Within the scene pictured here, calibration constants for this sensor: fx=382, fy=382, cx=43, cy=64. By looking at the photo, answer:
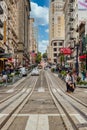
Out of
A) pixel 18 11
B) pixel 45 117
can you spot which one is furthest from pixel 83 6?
pixel 18 11

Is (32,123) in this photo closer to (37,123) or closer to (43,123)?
(37,123)

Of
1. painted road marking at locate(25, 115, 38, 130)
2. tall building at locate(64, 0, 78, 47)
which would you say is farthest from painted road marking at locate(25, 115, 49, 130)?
tall building at locate(64, 0, 78, 47)

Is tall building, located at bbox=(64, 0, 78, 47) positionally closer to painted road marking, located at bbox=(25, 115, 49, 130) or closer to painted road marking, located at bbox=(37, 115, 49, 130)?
painted road marking, located at bbox=(25, 115, 49, 130)

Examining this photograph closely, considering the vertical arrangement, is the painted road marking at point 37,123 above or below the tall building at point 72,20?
below

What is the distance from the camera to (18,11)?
151 m

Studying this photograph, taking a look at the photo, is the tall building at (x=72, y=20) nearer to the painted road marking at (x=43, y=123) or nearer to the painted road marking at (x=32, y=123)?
the painted road marking at (x=32, y=123)

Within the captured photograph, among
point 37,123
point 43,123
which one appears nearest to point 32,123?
point 37,123

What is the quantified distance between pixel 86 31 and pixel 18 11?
2772 inches

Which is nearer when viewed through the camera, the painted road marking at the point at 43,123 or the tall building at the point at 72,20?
the painted road marking at the point at 43,123

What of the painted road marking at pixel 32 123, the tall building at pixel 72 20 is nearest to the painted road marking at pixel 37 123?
the painted road marking at pixel 32 123

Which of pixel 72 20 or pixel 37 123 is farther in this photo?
pixel 72 20

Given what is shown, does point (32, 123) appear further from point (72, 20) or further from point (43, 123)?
point (72, 20)

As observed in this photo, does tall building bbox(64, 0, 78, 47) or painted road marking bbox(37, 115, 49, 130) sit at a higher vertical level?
tall building bbox(64, 0, 78, 47)

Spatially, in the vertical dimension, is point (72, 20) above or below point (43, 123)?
above
